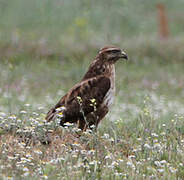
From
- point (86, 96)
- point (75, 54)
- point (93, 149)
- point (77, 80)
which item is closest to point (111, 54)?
point (86, 96)

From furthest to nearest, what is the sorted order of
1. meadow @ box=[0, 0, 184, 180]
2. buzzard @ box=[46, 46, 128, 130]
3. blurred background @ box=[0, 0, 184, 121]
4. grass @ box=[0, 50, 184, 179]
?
blurred background @ box=[0, 0, 184, 121] → buzzard @ box=[46, 46, 128, 130] → meadow @ box=[0, 0, 184, 180] → grass @ box=[0, 50, 184, 179]

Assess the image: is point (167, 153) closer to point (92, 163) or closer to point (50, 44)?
point (92, 163)

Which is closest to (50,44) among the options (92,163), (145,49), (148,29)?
(145,49)

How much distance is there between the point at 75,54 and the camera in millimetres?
21094

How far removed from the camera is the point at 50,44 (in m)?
22.0

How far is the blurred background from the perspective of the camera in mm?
13789

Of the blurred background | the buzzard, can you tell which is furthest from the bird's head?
the blurred background

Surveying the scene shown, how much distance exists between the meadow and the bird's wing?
Result: 31 centimetres

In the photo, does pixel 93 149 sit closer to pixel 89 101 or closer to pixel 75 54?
pixel 89 101

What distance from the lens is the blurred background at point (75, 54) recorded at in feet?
45.2

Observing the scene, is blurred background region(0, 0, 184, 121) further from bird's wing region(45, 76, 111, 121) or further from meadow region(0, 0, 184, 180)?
bird's wing region(45, 76, 111, 121)

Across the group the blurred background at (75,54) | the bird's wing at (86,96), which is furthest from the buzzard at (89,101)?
the blurred background at (75,54)

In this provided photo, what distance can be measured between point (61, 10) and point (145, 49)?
7.18 meters

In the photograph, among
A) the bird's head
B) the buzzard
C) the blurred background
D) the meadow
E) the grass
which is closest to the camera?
the grass
